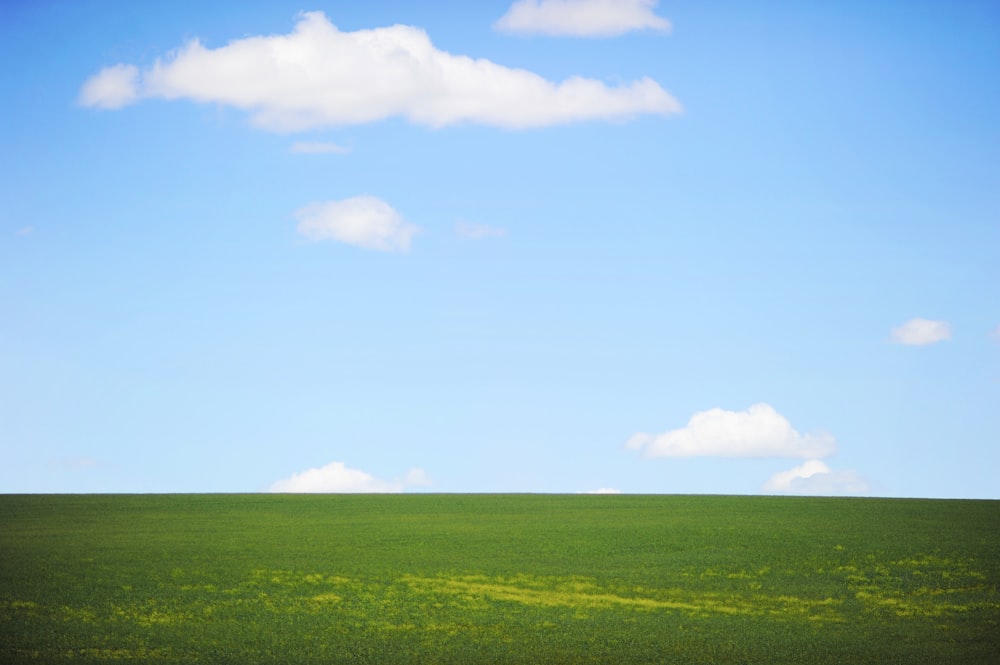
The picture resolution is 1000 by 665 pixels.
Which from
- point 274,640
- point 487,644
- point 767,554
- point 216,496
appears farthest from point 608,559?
point 216,496

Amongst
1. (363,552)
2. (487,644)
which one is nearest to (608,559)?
(363,552)

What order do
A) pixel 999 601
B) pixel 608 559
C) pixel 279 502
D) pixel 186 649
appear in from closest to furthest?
pixel 186 649
pixel 999 601
pixel 608 559
pixel 279 502

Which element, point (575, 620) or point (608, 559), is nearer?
point (575, 620)

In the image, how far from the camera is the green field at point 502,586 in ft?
90.2

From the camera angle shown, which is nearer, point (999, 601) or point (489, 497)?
point (999, 601)

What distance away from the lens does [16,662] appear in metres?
25.4

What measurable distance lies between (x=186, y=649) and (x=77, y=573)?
11.1 metres

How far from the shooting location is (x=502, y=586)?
117 ft

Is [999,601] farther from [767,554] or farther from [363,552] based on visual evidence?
[363,552]

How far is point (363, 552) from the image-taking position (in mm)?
41906

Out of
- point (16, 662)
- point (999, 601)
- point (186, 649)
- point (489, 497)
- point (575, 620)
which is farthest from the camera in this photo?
point (489, 497)

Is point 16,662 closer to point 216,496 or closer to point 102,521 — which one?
point 102,521

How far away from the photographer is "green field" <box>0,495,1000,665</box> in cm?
2748

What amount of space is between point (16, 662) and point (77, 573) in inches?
443
